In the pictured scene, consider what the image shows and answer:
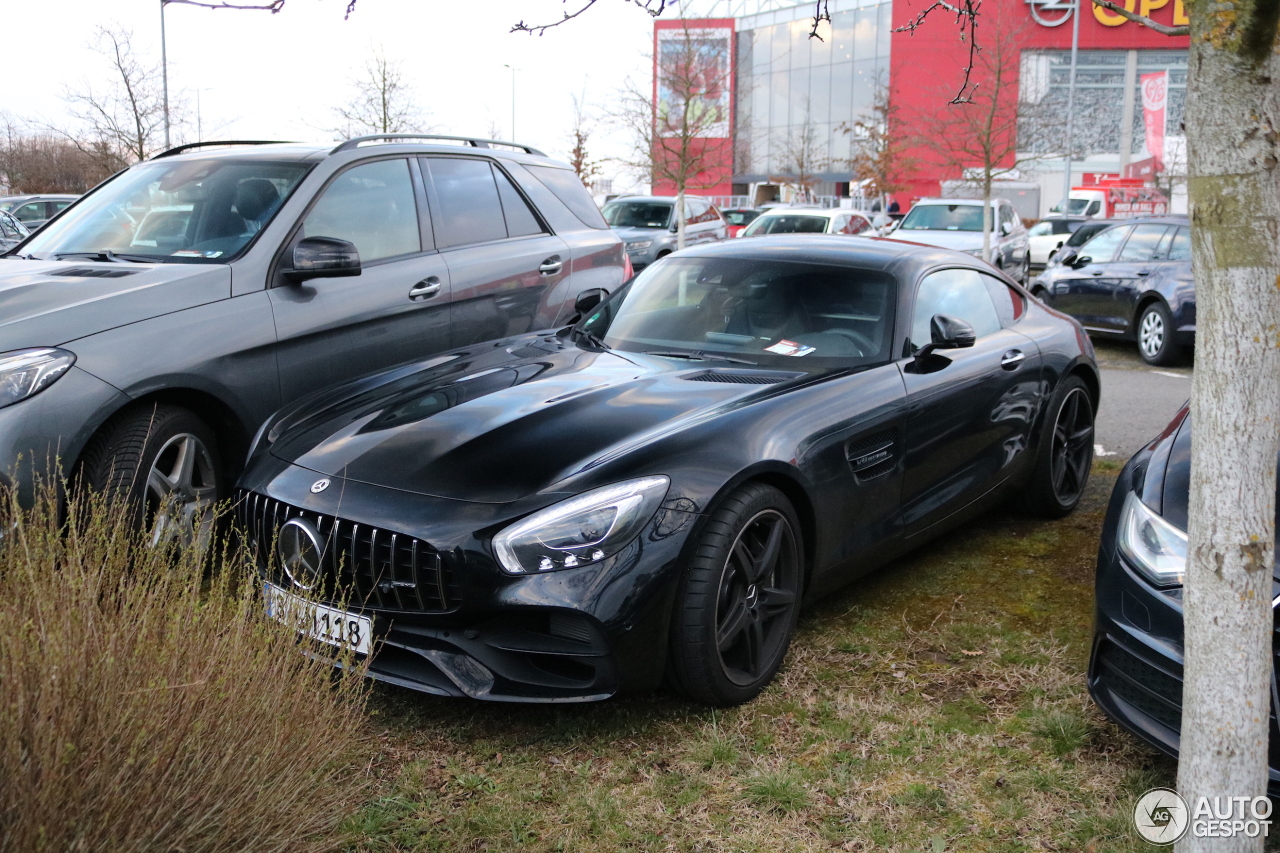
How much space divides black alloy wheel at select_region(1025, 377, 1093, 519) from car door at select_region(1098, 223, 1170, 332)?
273 inches

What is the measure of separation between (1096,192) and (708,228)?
23745 millimetres

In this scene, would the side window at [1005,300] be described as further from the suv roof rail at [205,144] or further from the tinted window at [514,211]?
the suv roof rail at [205,144]

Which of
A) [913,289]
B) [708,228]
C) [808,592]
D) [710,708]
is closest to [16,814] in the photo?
[710,708]

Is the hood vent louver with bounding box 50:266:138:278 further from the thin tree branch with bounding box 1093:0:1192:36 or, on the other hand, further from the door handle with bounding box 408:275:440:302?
the thin tree branch with bounding box 1093:0:1192:36

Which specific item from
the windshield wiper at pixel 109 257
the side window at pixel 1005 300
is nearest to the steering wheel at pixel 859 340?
the side window at pixel 1005 300

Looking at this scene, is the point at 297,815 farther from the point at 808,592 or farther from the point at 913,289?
the point at 913,289

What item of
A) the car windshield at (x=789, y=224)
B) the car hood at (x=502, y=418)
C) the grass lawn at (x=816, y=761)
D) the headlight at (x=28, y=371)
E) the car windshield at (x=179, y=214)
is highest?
the car windshield at (x=789, y=224)

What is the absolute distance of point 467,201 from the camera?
6.31 meters

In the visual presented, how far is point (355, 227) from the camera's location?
5.64 meters

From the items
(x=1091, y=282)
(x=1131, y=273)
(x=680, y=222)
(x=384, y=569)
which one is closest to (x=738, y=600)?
(x=384, y=569)

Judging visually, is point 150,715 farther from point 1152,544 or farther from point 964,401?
point 964,401

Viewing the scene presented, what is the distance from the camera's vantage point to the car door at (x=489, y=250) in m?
Result: 6.05

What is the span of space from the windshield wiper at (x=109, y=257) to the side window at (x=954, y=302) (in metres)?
3.39

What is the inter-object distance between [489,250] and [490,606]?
3.37 m
